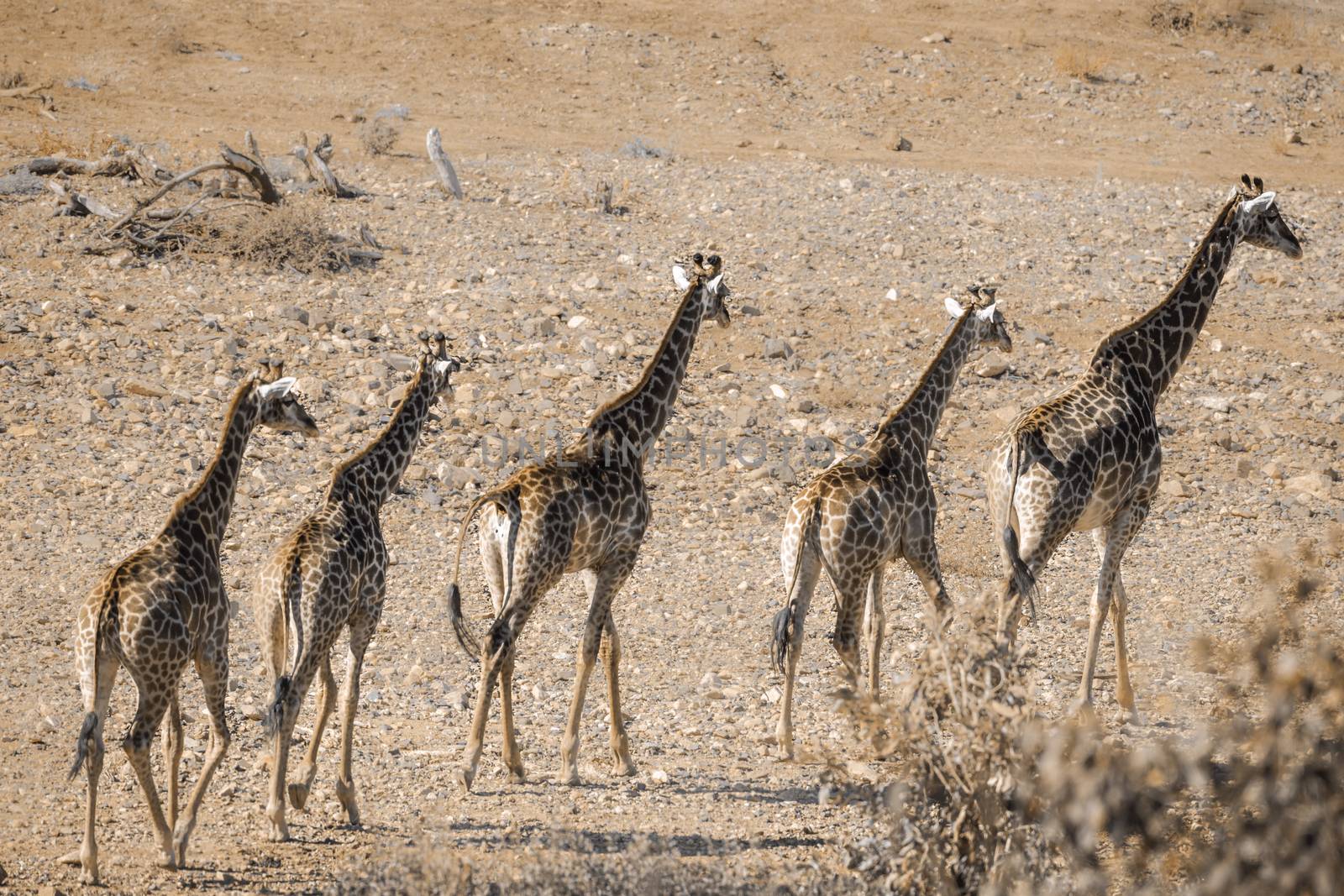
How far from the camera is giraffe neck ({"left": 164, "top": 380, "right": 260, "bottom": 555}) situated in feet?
27.8

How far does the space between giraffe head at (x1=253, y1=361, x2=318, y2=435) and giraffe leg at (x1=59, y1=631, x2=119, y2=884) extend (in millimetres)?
2227

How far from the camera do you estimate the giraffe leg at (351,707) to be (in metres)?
8.62

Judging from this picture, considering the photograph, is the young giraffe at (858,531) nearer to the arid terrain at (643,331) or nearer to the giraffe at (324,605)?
the arid terrain at (643,331)

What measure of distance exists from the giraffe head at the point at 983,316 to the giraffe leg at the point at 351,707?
4718mm

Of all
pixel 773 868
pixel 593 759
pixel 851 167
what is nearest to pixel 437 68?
pixel 851 167

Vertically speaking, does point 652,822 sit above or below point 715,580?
below

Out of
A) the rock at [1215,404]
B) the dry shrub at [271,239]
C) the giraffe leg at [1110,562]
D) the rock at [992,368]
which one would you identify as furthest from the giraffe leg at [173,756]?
the rock at [1215,404]

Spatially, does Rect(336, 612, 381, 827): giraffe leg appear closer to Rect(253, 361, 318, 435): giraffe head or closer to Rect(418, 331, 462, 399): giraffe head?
Rect(253, 361, 318, 435): giraffe head

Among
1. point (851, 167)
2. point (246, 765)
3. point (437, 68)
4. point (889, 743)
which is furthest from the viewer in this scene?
point (437, 68)

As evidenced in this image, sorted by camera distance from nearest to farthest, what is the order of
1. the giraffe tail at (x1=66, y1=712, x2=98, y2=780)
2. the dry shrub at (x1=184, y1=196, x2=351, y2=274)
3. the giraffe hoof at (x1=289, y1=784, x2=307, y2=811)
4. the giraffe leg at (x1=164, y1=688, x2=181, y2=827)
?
the giraffe tail at (x1=66, y1=712, x2=98, y2=780) < the giraffe leg at (x1=164, y1=688, x2=181, y2=827) < the giraffe hoof at (x1=289, y1=784, x2=307, y2=811) < the dry shrub at (x1=184, y1=196, x2=351, y2=274)

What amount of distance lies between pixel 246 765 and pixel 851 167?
15481 mm

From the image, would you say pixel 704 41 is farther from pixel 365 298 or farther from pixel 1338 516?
pixel 1338 516

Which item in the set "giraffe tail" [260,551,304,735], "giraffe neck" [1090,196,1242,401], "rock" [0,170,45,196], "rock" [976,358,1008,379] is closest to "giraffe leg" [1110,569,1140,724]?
"giraffe neck" [1090,196,1242,401]

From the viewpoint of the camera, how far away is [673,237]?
19.4 metres
